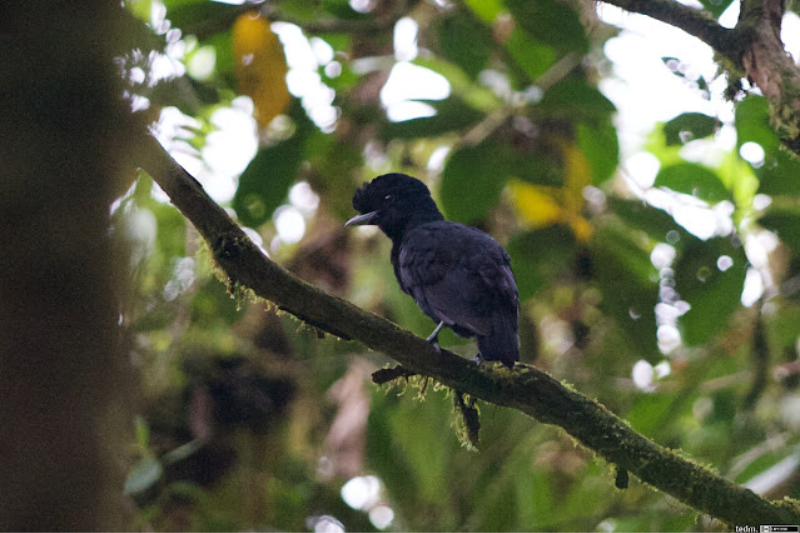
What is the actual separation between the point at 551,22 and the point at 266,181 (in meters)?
1.45

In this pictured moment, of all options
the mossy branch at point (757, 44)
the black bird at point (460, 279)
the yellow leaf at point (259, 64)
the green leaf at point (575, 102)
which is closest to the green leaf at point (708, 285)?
the green leaf at point (575, 102)

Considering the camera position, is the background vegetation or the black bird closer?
the black bird

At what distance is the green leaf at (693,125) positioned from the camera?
9.11 feet

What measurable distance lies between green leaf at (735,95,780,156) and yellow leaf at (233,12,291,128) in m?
2.13

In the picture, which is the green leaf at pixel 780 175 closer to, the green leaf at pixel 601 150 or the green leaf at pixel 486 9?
the green leaf at pixel 601 150

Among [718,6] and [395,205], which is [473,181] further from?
[718,6]

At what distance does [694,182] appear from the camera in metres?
3.33

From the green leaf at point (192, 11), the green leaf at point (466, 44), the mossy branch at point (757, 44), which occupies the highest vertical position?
the green leaf at point (192, 11)

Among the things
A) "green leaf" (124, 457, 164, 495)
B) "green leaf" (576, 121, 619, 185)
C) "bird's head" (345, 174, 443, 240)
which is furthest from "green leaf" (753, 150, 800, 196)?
"green leaf" (124, 457, 164, 495)

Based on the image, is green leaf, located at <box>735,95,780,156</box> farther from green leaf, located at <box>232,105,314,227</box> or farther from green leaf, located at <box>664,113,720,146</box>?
green leaf, located at <box>232,105,314,227</box>

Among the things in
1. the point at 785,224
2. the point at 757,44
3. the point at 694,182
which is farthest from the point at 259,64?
the point at 785,224

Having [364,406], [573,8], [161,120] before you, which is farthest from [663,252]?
[161,120]

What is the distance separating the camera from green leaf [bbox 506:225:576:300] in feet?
10.8

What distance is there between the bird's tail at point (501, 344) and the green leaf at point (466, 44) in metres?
1.50
